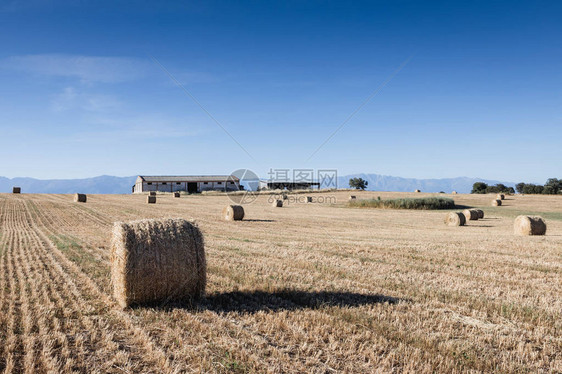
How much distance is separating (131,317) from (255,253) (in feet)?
21.1

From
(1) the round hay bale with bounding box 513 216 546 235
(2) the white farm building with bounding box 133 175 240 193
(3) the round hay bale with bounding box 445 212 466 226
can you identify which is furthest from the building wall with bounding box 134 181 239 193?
(1) the round hay bale with bounding box 513 216 546 235

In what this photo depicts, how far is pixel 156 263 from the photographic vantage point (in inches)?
279

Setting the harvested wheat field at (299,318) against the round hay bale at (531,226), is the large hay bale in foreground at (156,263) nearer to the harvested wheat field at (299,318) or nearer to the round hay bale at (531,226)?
the harvested wheat field at (299,318)

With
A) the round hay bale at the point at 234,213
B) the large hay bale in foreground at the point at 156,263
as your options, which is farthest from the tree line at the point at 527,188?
the large hay bale in foreground at the point at 156,263

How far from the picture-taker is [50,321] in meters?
6.20

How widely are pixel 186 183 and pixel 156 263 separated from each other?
82.2 m

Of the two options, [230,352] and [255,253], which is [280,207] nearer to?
[255,253]

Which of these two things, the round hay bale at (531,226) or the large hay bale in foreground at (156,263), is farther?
the round hay bale at (531,226)

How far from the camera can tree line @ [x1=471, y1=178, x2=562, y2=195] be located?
73938 millimetres

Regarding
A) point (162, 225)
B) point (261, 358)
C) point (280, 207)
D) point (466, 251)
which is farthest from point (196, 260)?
point (280, 207)

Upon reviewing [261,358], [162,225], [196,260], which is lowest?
[261,358]

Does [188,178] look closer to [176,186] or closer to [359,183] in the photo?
[176,186]

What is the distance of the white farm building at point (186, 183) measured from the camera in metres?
84.0

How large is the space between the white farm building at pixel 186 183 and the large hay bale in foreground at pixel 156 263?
79.3 meters
